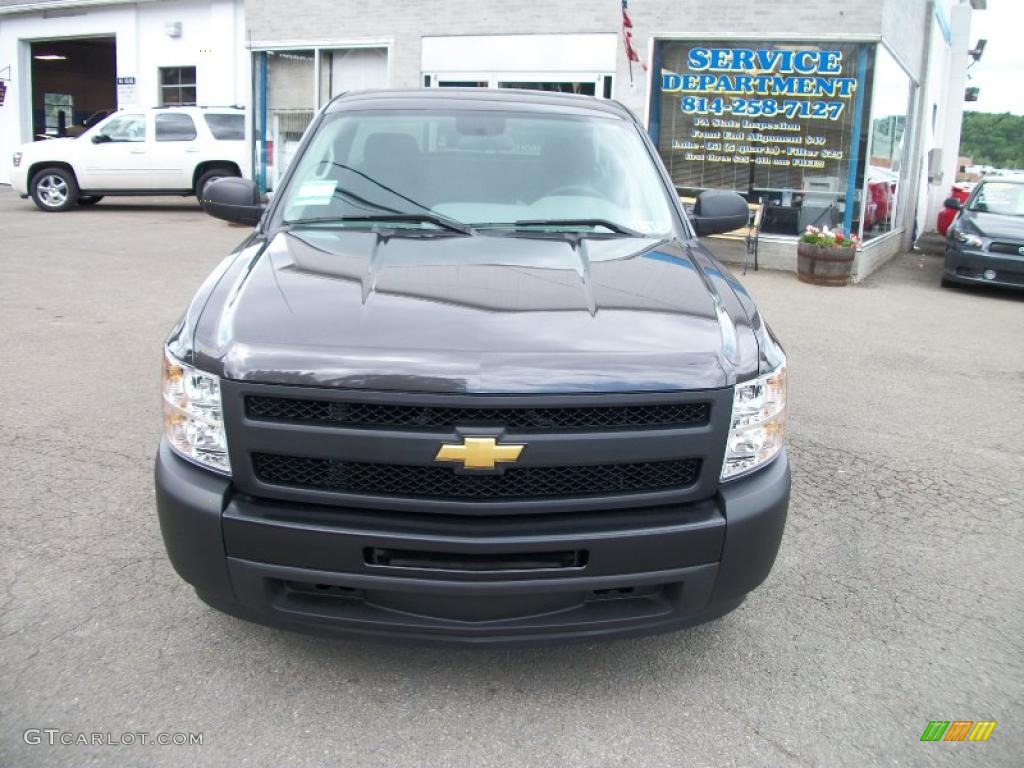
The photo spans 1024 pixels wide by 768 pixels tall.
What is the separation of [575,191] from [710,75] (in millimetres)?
10106

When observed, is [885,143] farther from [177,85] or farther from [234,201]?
[177,85]

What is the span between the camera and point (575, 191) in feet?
13.0

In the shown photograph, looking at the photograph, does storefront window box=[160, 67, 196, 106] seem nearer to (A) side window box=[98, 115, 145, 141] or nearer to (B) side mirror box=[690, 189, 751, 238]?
(A) side window box=[98, 115, 145, 141]

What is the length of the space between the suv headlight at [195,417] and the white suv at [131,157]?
1536 centimetres

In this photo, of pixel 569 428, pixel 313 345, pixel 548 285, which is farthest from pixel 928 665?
pixel 313 345

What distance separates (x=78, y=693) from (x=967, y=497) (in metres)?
4.16

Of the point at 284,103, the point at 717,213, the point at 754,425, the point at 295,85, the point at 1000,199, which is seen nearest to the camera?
the point at 754,425

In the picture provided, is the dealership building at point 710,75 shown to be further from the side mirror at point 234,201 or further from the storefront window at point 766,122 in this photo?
the side mirror at point 234,201

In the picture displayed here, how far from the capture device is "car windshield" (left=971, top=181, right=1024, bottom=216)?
12875 mm

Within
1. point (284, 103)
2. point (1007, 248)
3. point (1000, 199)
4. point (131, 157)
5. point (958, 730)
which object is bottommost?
point (958, 730)

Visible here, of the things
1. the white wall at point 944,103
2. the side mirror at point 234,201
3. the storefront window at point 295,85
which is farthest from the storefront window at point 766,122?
the side mirror at point 234,201

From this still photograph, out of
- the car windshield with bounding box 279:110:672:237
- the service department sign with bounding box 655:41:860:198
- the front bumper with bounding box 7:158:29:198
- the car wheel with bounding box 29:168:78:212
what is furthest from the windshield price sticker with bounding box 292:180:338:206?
the front bumper with bounding box 7:158:29:198

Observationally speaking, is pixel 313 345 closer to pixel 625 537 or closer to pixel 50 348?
pixel 625 537

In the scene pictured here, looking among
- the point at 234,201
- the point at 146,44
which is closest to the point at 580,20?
the point at 234,201
